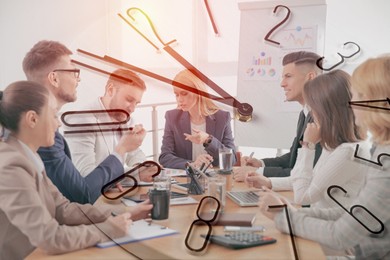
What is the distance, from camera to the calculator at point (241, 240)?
0.92 meters

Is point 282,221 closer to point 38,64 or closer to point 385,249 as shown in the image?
point 385,249

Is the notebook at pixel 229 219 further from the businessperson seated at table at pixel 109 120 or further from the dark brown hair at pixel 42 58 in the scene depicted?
the dark brown hair at pixel 42 58

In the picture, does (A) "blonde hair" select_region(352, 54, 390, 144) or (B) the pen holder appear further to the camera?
(B) the pen holder

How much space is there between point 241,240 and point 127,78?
31cm

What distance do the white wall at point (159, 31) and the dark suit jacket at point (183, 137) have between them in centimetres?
3

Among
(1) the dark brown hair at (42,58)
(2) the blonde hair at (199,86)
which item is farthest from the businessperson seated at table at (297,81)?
(1) the dark brown hair at (42,58)

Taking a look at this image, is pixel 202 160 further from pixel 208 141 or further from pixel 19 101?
pixel 19 101

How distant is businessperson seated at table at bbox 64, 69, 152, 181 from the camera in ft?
2.93

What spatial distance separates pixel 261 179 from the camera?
2.97 feet

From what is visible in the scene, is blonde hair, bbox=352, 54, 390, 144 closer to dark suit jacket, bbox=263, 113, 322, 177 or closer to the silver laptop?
dark suit jacket, bbox=263, 113, 322, 177

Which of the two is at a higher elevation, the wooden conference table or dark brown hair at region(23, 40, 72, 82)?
dark brown hair at region(23, 40, 72, 82)

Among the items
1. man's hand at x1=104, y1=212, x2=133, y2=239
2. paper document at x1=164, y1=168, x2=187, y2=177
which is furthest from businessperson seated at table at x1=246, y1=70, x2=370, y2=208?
man's hand at x1=104, y1=212, x2=133, y2=239

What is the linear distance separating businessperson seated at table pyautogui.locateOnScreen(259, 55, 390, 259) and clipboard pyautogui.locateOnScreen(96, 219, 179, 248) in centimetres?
16

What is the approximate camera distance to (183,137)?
2.96 feet
